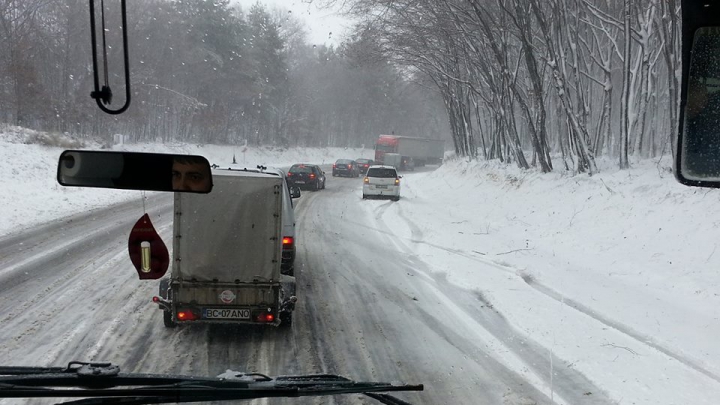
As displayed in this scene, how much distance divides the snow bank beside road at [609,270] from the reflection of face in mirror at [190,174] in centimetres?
501

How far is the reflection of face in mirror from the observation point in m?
2.79

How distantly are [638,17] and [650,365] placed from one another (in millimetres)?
15316

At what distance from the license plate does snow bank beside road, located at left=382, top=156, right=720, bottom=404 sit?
3.92 m

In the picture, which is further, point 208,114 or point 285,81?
point 285,81

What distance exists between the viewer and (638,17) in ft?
61.5

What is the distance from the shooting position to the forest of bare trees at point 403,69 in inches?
760

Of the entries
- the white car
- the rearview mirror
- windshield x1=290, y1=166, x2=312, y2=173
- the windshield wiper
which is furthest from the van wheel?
windshield x1=290, y1=166, x2=312, y2=173

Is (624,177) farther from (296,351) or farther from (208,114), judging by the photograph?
(208,114)

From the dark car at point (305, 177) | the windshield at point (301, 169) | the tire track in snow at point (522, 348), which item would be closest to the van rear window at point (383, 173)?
the dark car at point (305, 177)

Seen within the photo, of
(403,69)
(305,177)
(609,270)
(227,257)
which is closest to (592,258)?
(609,270)

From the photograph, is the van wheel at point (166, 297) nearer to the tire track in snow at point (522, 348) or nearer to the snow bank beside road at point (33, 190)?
the tire track in snow at point (522, 348)

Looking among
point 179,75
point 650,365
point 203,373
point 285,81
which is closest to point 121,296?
point 203,373

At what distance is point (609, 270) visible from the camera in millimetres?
11688

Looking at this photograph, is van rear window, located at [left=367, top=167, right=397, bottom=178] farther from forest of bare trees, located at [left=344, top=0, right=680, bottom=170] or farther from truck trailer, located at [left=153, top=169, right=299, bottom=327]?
truck trailer, located at [left=153, top=169, right=299, bottom=327]
